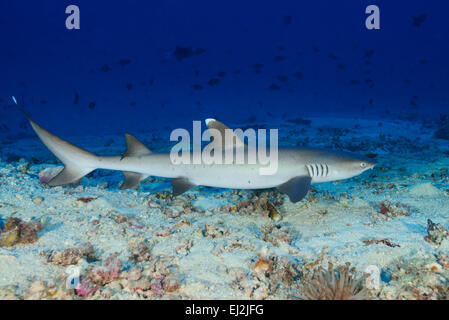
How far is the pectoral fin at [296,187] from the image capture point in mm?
3925

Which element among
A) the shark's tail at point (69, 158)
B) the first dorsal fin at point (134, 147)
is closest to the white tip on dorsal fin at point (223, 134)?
the first dorsal fin at point (134, 147)

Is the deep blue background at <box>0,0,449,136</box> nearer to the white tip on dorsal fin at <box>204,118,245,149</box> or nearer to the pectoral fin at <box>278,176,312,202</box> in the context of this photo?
the white tip on dorsal fin at <box>204,118,245,149</box>

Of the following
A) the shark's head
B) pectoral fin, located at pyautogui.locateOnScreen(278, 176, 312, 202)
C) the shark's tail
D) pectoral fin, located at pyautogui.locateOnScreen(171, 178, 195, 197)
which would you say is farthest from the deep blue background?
pectoral fin, located at pyautogui.locateOnScreen(171, 178, 195, 197)

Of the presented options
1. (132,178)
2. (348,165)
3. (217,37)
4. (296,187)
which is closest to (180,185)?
(132,178)

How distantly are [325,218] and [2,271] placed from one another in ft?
13.7

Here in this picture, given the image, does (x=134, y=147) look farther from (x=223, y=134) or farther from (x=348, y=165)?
(x=348, y=165)

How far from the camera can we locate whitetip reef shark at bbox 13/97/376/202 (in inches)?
171

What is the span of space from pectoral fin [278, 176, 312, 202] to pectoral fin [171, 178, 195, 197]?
56.5 inches

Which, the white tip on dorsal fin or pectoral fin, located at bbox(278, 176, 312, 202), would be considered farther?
the white tip on dorsal fin

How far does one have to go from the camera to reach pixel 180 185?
4.38 metres

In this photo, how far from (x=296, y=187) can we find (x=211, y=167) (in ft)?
4.29

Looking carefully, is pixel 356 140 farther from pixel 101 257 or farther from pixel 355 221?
pixel 101 257

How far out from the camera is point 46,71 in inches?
5822

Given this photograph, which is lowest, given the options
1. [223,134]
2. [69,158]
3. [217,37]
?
[69,158]
